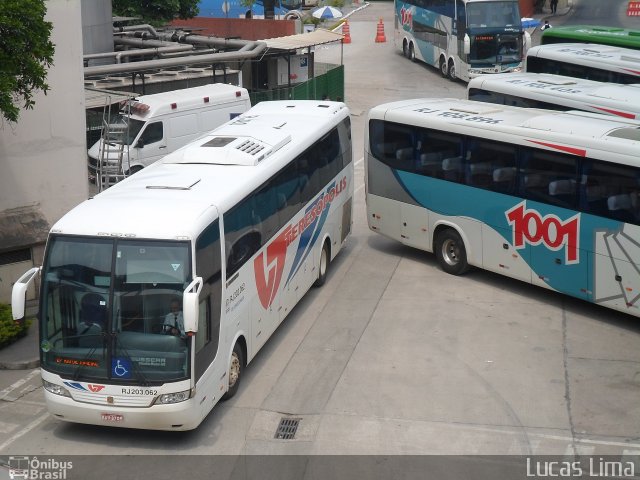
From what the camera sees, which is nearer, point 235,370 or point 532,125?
point 235,370

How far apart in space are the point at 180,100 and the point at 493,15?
52.9 ft

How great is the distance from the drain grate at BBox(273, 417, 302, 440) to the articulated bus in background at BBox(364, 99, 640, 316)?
18.0 ft

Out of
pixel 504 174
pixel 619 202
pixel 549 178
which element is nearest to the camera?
pixel 619 202

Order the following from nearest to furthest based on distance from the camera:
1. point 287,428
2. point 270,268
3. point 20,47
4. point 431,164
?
1. point 287,428
2. point 20,47
3. point 270,268
4. point 431,164

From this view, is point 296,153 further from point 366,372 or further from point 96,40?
point 96,40

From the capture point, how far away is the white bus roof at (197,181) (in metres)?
10.9

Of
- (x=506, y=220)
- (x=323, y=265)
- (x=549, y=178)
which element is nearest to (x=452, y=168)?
(x=506, y=220)

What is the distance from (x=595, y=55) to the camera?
24234 millimetres

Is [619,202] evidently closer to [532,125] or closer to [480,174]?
[532,125]

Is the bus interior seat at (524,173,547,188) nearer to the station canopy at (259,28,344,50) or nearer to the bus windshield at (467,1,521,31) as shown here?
the station canopy at (259,28,344,50)

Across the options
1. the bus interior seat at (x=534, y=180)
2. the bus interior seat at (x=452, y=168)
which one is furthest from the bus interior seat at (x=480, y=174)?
the bus interior seat at (x=534, y=180)

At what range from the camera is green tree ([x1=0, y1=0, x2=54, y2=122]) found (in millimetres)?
12711

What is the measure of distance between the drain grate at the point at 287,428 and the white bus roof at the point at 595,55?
14539 mm

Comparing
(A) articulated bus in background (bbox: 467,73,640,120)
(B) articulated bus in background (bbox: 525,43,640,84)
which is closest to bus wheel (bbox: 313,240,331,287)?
(A) articulated bus in background (bbox: 467,73,640,120)
